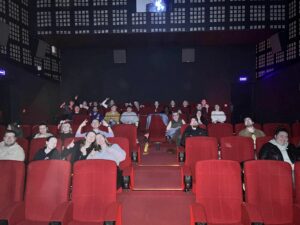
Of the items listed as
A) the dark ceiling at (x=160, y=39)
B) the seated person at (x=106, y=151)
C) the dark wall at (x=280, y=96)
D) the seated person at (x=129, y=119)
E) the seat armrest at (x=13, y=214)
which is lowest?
the seat armrest at (x=13, y=214)

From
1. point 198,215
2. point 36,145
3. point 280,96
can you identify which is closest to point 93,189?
point 198,215

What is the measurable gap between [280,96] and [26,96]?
8.21m

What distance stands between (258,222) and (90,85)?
12.1 m

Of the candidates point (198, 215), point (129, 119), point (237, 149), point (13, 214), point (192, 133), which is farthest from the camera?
point (129, 119)

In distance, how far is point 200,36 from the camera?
11.5 meters

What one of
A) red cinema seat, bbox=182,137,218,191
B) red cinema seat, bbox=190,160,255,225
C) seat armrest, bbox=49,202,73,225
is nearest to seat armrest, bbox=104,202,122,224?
seat armrest, bbox=49,202,73,225

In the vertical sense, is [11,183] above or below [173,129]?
below

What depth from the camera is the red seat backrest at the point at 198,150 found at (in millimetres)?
4941

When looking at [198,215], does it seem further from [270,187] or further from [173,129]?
[173,129]

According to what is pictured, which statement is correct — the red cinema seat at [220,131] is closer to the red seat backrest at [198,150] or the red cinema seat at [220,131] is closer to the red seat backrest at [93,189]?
the red seat backrest at [198,150]

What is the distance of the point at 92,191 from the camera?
140 inches

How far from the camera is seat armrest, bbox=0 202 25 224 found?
3.17m

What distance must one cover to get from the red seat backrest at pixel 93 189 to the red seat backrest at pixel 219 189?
0.93 metres

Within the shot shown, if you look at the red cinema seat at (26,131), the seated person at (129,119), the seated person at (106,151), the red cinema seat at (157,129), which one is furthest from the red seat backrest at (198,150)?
the seated person at (129,119)
